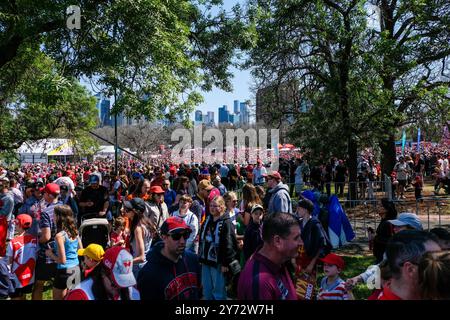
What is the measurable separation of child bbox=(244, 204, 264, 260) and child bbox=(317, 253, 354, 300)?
138 centimetres

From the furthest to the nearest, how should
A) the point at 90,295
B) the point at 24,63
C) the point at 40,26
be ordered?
the point at 24,63, the point at 40,26, the point at 90,295

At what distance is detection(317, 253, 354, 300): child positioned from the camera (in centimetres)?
425

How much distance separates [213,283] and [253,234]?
847mm

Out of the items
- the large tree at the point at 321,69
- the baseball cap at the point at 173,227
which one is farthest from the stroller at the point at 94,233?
the large tree at the point at 321,69

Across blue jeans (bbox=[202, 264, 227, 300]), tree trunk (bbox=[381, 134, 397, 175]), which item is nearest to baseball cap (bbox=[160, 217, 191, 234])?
blue jeans (bbox=[202, 264, 227, 300])

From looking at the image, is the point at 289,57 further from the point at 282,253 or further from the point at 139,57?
the point at 282,253

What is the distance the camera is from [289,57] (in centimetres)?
1369

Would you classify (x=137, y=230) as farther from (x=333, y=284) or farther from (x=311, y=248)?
(x=333, y=284)

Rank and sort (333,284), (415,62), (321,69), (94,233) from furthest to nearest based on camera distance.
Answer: (321,69) < (415,62) < (94,233) < (333,284)

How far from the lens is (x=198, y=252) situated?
5914mm

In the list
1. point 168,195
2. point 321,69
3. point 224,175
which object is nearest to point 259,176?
point 224,175

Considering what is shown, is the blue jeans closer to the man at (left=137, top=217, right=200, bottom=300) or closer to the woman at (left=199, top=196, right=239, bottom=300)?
the woman at (left=199, top=196, right=239, bottom=300)
